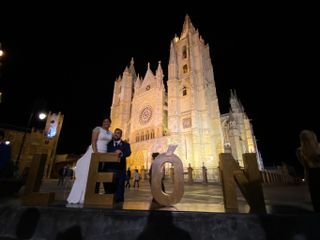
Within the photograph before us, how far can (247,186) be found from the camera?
8.63ft

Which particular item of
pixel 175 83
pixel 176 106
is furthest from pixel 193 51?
pixel 176 106

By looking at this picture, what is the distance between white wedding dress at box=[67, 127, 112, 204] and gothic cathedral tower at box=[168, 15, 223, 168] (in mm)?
20173

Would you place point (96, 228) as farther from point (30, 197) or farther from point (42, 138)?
point (42, 138)

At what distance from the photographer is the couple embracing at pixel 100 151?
3323 millimetres

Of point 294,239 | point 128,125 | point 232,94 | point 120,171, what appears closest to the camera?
point 294,239

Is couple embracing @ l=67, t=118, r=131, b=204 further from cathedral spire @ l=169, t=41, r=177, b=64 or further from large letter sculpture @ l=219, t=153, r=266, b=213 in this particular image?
cathedral spire @ l=169, t=41, r=177, b=64

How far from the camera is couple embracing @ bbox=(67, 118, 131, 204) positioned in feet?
10.9

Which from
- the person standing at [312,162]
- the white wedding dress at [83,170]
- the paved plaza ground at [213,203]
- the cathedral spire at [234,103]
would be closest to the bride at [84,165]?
the white wedding dress at [83,170]

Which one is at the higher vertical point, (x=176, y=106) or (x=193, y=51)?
(x=193, y=51)

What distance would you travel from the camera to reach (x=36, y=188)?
302 centimetres

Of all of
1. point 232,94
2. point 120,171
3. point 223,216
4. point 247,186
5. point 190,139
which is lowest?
point 223,216

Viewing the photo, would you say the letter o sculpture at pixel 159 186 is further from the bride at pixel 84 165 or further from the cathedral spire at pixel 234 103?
the cathedral spire at pixel 234 103

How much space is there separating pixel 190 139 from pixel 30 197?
75.7 feet

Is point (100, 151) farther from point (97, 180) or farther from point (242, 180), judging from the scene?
point (242, 180)
